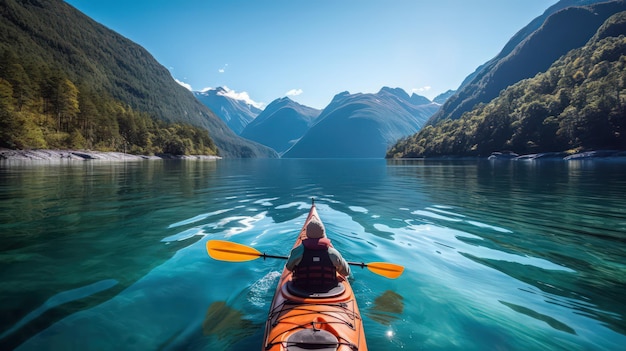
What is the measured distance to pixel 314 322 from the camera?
4.86m

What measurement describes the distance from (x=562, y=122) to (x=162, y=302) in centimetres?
11733

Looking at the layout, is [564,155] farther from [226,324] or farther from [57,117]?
[57,117]

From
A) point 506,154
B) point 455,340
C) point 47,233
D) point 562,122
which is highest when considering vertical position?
point 562,122

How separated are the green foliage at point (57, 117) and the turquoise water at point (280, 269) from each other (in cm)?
5898

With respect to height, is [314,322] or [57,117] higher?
[57,117]

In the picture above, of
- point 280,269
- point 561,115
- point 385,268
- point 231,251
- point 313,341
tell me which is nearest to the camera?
point 313,341

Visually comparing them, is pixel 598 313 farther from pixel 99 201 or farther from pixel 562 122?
pixel 562 122

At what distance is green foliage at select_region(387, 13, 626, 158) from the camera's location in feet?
257

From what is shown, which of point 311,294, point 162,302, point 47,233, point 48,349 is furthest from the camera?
point 47,233

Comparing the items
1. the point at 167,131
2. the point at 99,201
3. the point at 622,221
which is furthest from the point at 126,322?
the point at 167,131

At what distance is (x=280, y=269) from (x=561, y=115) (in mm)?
119445

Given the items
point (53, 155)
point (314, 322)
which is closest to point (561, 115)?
point (314, 322)

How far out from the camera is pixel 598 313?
6.76 metres

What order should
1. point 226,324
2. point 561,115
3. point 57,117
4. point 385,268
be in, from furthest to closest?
1. point 561,115
2. point 57,117
3. point 385,268
4. point 226,324
